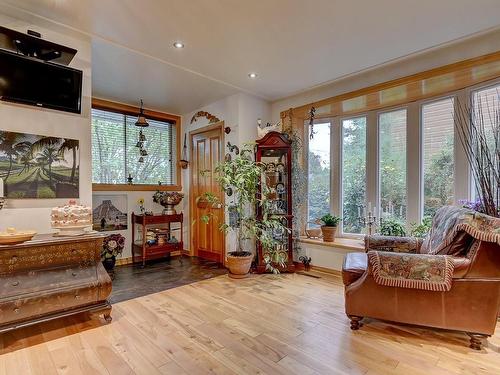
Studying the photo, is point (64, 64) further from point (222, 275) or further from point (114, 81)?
point (222, 275)

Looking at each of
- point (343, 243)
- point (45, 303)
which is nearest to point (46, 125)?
point (45, 303)

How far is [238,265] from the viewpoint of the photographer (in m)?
3.51

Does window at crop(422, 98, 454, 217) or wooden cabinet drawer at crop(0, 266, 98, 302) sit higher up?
window at crop(422, 98, 454, 217)

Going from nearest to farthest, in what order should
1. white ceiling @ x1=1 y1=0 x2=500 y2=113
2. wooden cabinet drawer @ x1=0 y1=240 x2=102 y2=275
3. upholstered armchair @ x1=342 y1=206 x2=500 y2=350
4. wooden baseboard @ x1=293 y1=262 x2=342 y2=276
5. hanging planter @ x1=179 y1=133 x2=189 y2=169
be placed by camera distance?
upholstered armchair @ x1=342 y1=206 x2=500 y2=350 < wooden cabinet drawer @ x1=0 y1=240 x2=102 y2=275 < white ceiling @ x1=1 y1=0 x2=500 y2=113 < wooden baseboard @ x1=293 y1=262 x2=342 y2=276 < hanging planter @ x1=179 y1=133 x2=189 y2=169

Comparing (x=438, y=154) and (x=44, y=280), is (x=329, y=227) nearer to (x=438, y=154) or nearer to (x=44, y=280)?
(x=438, y=154)

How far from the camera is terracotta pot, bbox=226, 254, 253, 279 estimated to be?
138 inches

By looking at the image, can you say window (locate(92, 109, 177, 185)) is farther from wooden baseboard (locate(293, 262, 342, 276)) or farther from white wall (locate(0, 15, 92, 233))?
wooden baseboard (locate(293, 262, 342, 276))

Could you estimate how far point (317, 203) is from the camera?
A: 4.21m

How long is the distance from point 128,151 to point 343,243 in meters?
3.59

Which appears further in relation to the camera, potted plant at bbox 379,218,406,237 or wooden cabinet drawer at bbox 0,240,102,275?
potted plant at bbox 379,218,406,237

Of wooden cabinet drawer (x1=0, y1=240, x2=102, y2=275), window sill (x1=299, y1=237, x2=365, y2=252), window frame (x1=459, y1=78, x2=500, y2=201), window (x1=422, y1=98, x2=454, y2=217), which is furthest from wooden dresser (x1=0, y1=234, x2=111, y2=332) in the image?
window frame (x1=459, y1=78, x2=500, y2=201)

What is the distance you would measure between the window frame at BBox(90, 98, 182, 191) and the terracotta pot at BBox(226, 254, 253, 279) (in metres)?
1.99

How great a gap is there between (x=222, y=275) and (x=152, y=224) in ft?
5.11

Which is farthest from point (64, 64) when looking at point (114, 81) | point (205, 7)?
point (205, 7)
